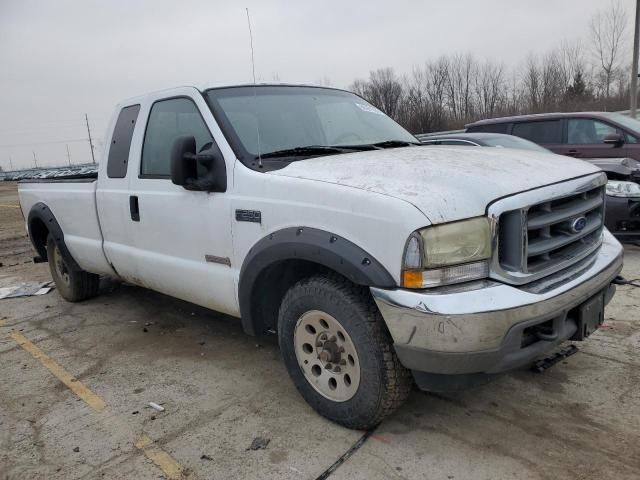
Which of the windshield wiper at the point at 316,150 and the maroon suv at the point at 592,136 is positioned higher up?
the windshield wiper at the point at 316,150

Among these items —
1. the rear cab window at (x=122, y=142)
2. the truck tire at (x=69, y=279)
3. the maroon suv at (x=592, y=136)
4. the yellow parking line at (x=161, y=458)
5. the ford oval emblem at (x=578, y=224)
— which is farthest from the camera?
the maroon suv at (x=592, y=136)

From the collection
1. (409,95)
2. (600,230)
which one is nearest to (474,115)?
(409,95)

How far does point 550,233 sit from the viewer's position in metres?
2.73

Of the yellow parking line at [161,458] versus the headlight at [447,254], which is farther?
the yellow parking line at [161,458]

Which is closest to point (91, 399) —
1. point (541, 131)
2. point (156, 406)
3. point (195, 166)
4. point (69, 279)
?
point (156, 406)

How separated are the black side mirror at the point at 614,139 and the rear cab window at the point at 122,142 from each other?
21.7 ft

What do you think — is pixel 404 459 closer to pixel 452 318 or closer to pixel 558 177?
pixel 452 318

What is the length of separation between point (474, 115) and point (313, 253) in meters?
55.5

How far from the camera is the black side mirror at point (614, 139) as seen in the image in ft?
25.2

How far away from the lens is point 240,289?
3225 millimetres

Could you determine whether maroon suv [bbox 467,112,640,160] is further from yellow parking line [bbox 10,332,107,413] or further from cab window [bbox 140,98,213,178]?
yellow parking line [bbox 10,332,107,413]

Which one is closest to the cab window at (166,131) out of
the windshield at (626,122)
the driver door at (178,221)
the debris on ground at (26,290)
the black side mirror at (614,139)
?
the driver door at (178,221)

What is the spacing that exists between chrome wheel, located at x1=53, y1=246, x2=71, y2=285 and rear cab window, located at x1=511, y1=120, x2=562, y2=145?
7.15 meters

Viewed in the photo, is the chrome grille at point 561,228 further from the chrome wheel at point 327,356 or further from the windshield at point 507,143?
the windshield at point 507,143
